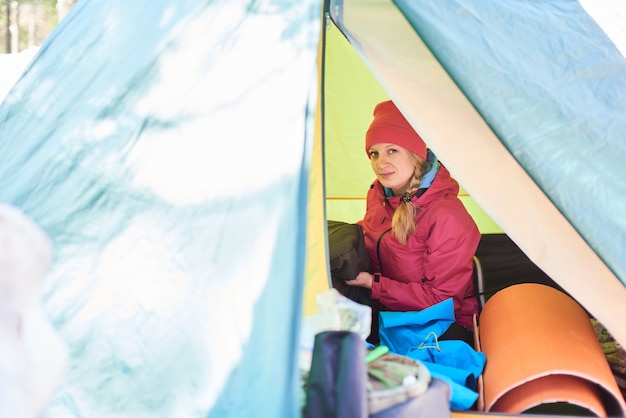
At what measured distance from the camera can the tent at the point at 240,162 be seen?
1282 mm

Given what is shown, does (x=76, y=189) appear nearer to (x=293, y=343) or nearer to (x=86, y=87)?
(x=86, y=87)

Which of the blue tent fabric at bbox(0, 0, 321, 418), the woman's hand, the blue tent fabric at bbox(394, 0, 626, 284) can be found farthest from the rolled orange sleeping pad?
the blue tent fabric at bbox(0, 0, 321, 418)

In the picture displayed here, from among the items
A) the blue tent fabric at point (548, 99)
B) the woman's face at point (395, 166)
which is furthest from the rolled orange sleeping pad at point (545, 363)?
the woman's face at point (395, 166)

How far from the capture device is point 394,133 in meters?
2.36

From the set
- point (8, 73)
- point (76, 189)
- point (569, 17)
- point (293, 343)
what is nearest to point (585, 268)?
point (569, 17)

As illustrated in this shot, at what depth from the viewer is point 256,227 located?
1.32 meters

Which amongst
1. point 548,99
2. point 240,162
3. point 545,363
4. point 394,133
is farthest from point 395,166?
point 240,162

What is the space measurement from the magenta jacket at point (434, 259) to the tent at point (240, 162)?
0.50 metres

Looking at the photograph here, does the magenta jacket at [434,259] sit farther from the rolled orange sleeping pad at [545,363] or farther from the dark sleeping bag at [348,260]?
the rolled orange sleeping pad at [545,363]

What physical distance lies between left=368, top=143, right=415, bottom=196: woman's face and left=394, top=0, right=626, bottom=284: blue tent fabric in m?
0.73

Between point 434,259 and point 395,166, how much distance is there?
0.35 meters

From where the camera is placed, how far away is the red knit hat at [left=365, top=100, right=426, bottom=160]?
2354 millimetres

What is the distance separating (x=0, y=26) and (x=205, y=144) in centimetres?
1540

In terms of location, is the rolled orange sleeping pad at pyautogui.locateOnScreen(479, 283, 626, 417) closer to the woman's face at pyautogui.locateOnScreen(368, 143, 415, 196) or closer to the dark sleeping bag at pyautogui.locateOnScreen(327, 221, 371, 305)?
the dark sleeping bag at pyautogui.locateOnScreen(327, 221, 371, 305)
